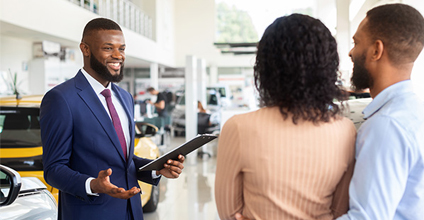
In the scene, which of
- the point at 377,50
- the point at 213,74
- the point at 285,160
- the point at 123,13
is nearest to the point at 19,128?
the point at 285,160

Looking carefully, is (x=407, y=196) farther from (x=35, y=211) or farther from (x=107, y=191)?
(x=35, y=211)

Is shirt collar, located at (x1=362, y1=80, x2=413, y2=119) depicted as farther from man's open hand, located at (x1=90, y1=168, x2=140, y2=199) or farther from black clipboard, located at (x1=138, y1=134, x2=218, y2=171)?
man's open hand, located at (x1=90, y1=168, x2=140, y2=199)

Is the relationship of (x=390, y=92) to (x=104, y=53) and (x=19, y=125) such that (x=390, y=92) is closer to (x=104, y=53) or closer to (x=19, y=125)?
(x=104, y=53)

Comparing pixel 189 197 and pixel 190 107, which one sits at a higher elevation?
pixel 190 107

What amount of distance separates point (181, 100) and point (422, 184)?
13.0m

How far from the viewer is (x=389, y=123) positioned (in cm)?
112

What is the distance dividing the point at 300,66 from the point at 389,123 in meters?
0.29

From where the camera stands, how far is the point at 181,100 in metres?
14.0

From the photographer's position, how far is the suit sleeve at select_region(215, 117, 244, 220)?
119cm

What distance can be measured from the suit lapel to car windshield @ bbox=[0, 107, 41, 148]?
86.2 inches

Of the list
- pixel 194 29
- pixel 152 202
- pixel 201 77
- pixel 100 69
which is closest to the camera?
pixel 100 69

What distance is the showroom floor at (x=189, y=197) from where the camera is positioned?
5.34 meters

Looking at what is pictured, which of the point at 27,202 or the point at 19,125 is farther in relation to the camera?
the point at 19,125

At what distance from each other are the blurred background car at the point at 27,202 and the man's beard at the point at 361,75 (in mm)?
1630
